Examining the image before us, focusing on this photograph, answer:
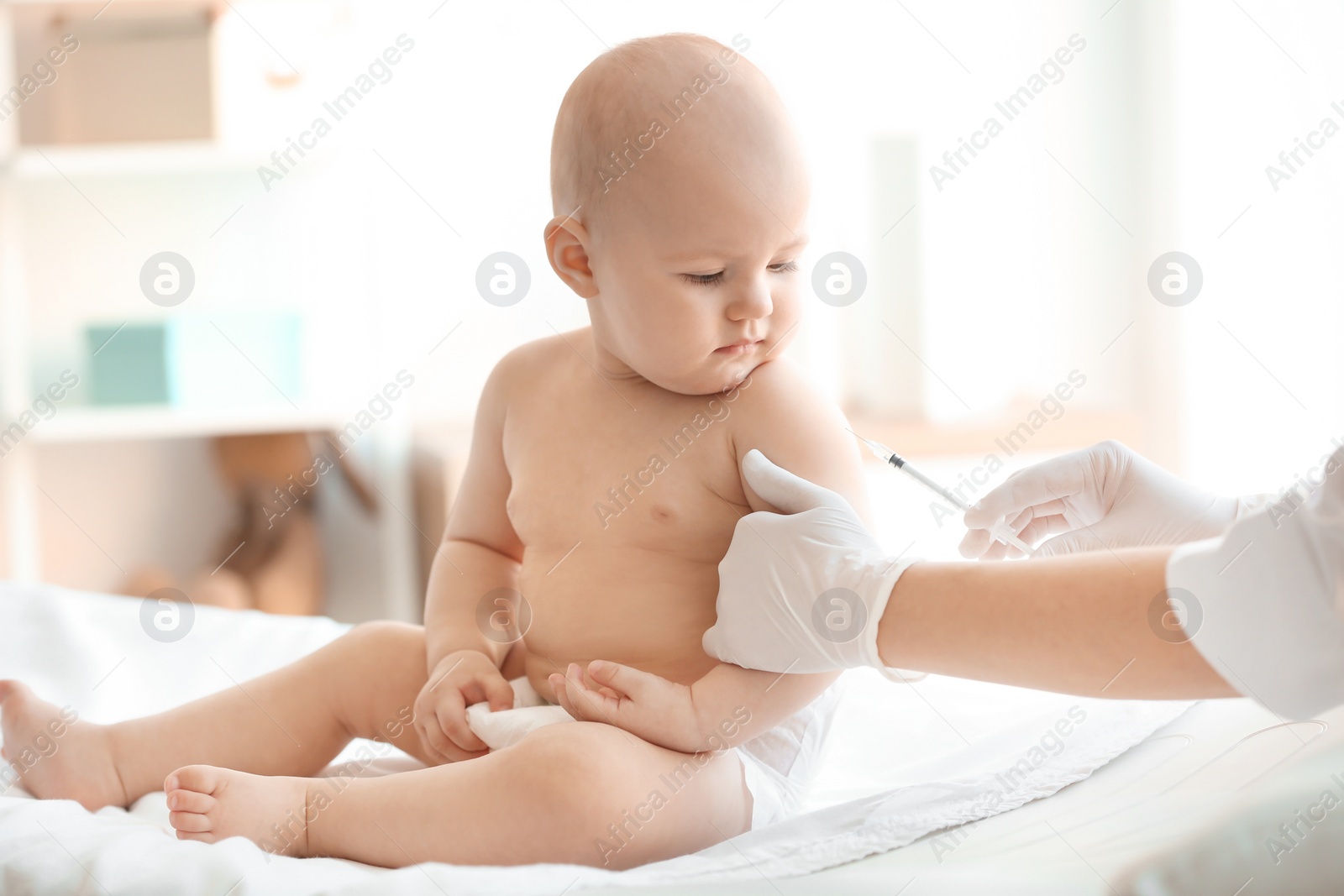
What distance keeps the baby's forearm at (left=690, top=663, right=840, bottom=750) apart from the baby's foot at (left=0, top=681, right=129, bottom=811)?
46 cm

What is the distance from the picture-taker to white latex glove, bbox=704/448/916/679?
2.27 ft

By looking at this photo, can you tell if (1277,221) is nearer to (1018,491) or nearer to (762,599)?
(1018,491)

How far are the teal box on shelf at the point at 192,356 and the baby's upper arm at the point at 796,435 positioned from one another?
167cm

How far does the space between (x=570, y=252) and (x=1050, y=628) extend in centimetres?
46

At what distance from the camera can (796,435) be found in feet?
2.63

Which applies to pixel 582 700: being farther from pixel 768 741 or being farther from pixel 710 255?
pixel 710 255

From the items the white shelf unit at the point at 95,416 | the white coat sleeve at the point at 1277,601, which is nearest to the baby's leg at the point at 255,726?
the white coat sleeve at the point at 1277,601

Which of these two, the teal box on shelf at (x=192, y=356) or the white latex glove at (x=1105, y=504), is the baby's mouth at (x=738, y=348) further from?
the teal box on shelf at (x=192, y=356)

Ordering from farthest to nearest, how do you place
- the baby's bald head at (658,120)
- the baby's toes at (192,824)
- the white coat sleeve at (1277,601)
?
the baby's bald head at (658,120) → the baby's toes at (192,824) → the white coat sleeve at (1277,601)

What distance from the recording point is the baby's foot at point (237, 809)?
0.67 metres

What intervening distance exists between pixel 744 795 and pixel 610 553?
0.66 ft

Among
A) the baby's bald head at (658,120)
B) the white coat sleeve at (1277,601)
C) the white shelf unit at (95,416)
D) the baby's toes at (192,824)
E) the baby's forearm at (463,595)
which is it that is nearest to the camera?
the white coat sleeve at (1277,601)

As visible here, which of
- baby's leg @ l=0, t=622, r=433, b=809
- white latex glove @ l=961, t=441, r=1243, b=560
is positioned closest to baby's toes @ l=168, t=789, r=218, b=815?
baby's leg @ l=0, t=622, r=433, b=809

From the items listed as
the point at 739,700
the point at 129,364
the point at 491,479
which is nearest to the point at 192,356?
the point at 129,364
